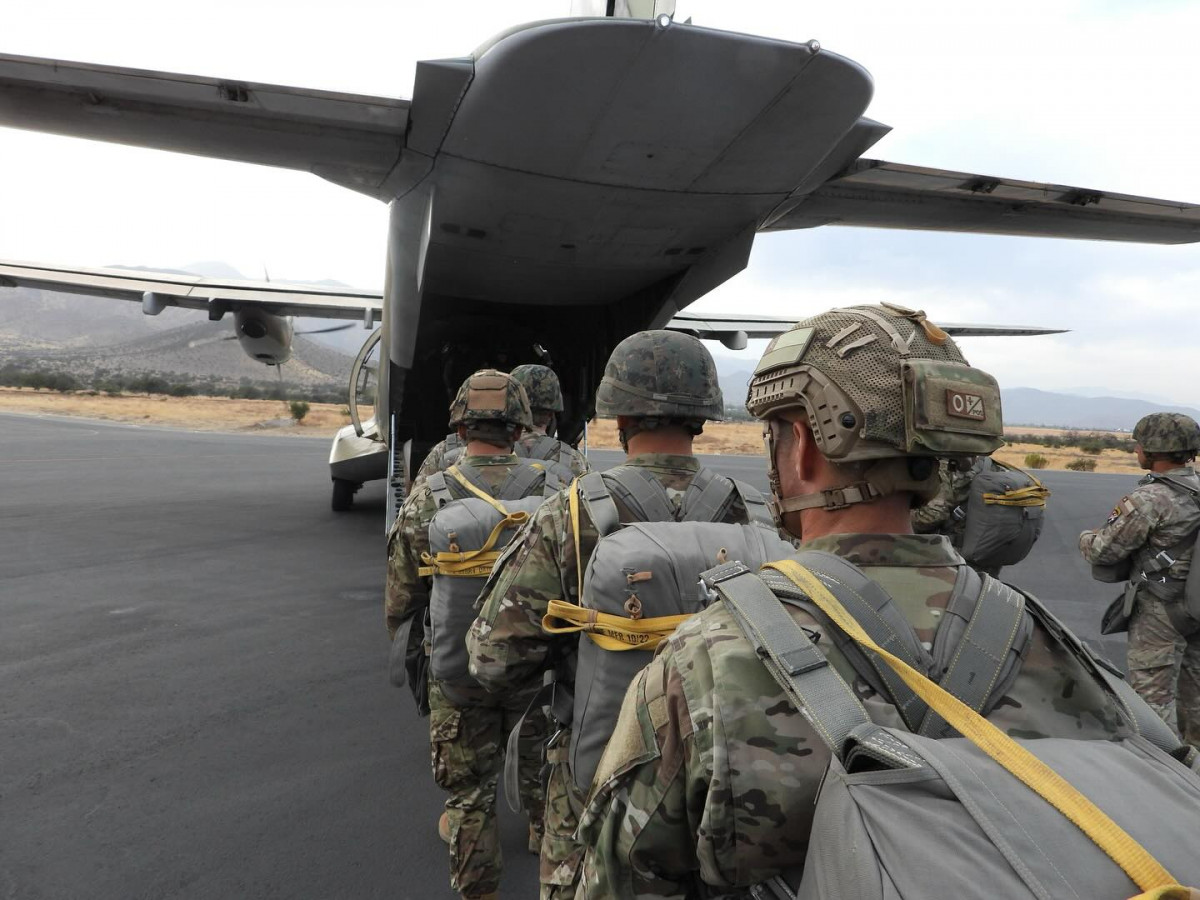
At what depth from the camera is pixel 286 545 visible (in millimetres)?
8781

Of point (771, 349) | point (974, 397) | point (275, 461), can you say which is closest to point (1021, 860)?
point (974, 397)

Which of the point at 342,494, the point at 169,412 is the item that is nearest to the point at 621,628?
the point at 342,494

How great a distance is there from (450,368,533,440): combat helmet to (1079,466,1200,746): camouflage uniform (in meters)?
3.19

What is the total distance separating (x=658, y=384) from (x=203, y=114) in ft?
11.2

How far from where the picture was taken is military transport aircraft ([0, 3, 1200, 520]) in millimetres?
3465

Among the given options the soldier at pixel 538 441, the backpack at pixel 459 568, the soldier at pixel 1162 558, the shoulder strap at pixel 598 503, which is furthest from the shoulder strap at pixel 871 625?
the soldier at pixel 1162 558

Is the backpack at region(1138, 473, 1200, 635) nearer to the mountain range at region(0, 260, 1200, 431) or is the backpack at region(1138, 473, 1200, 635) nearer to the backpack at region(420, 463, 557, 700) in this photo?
the backpack at region(420, 463, 557, 700)

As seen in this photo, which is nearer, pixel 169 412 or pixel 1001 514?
pixel 1001 514

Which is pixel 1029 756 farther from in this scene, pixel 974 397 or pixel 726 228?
pixel 726 228

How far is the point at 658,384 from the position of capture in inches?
94.3

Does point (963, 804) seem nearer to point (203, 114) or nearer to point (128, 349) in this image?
point (203, 114)

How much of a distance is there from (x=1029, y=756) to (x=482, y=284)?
610 centimetres

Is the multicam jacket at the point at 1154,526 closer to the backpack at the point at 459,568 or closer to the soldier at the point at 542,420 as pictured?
the soldier at the point at 542,420

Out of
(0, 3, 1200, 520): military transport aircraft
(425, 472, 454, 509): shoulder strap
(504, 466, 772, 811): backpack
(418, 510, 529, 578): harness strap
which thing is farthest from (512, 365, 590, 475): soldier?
(504, 466, 772, 811): backpack
